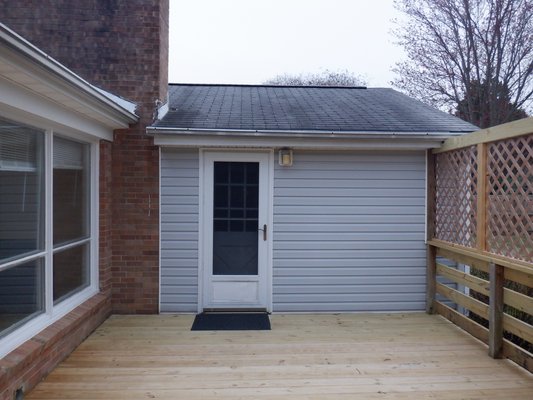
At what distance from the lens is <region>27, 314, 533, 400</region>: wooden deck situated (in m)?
3.87

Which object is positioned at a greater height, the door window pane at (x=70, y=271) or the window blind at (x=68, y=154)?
the window blind at (x=68, y=154)

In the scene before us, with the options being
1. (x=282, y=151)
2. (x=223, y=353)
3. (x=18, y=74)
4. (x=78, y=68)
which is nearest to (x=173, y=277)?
(x=223, y=353)

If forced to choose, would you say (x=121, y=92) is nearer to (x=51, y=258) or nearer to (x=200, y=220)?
(x=200, y=220)

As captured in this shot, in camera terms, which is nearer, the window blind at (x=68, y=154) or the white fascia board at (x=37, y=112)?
the white fascia board at (x=37, y=112)

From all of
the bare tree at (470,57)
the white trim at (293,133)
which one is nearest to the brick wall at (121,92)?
the white trim at (293,133)

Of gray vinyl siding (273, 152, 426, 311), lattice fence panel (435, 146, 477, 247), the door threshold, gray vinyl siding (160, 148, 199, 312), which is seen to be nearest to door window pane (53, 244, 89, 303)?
gray vinyl siding (160, 148, 199, 312)

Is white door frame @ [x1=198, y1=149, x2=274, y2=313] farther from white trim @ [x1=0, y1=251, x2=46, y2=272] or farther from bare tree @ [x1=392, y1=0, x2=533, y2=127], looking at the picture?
bare tree @ [x1=392, y1=0, x2=533, y2=127]

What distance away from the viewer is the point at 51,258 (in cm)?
437

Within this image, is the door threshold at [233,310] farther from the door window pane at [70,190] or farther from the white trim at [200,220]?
the door window pane at [70,190]

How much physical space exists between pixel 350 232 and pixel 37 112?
13.5 feet

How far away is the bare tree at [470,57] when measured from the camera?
15031 millimetres

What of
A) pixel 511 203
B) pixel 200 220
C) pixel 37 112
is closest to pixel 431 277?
pixel 511 203

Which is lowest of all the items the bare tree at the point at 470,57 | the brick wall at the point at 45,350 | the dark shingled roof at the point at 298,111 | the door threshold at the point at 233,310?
the door threshold at the point at 233,310

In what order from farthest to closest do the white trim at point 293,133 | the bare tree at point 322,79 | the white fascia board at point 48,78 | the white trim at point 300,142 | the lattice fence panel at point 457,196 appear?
the bare tree at point 322,79, the white trim at point 300,142, the white trim at point 293,133, the lattice fence panel at point 457,196, the white fascia board at point 48,78
